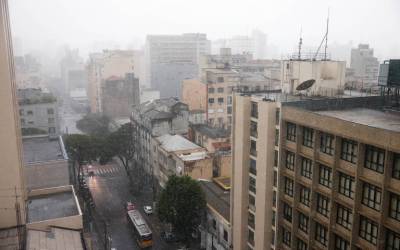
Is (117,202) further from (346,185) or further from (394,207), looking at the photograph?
(394,207)

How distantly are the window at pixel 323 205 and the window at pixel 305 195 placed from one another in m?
0.95

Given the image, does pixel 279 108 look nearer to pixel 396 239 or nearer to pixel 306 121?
pixel 306 121

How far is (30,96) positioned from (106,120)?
66.0 ft

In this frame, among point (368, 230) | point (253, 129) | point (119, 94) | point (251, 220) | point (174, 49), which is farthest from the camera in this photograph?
point (174, 49)

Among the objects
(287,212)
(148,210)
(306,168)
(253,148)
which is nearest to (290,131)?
(306,168)

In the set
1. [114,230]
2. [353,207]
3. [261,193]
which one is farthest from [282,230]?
[114,230]

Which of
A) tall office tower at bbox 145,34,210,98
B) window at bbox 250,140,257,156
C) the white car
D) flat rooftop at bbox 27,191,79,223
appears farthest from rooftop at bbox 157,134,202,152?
tall office tower at bbox 145,34,210,98

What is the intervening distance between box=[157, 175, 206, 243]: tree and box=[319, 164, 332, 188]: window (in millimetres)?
17607

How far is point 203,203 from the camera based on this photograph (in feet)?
137

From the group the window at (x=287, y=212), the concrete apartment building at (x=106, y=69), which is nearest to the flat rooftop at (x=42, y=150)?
the window at (x=287, y=212)

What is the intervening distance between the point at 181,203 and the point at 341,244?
18933 mm

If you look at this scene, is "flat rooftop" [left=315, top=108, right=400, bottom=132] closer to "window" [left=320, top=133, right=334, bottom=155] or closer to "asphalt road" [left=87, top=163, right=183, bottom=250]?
"window" [left=320, top=133, right=334, bottom=155]

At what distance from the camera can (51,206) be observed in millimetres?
35875

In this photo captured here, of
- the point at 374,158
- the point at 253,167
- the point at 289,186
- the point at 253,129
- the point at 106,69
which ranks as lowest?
the point at 289,186
